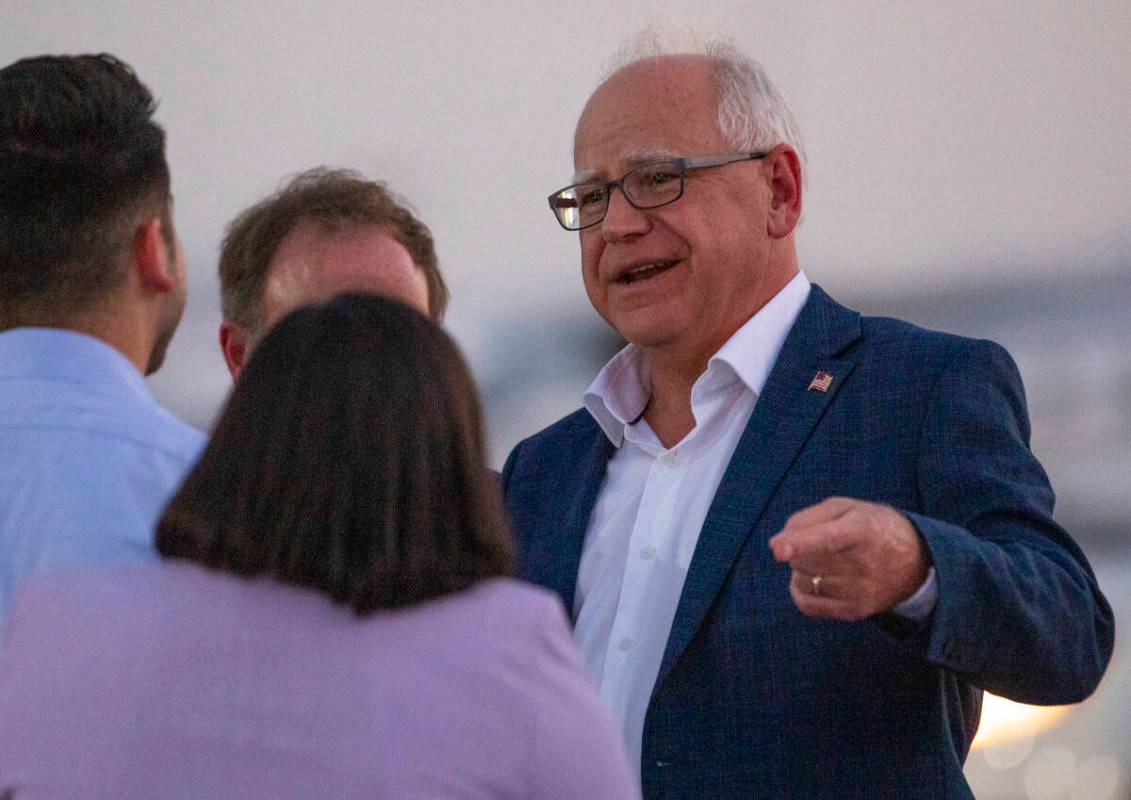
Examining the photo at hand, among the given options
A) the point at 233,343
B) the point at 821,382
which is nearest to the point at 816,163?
the point at 821,382

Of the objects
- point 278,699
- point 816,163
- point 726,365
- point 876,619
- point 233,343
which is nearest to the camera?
point 278,699

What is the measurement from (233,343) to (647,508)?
0.67 metres

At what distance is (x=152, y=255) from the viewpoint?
1.29m

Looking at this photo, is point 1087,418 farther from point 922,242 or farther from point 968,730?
point 968,730

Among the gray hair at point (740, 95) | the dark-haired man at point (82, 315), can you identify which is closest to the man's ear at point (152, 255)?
the dark-haired man at point (82, 315)

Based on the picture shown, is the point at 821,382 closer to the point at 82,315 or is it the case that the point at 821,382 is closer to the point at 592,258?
the point at 592,258

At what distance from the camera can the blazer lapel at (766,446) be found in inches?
64.4

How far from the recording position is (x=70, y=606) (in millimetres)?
988

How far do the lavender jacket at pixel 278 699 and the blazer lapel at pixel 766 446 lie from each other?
0.64 metres

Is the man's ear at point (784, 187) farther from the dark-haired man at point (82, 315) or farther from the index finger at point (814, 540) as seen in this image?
the dark-haired man at point (82, 315)

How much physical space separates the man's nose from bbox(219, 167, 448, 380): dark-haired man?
0.97 feet

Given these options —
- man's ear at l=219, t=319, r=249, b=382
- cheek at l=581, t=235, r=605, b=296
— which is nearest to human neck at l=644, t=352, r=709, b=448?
cheek at l=581, t=235, r=605, b=296

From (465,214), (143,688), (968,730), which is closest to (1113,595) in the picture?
(968,730)

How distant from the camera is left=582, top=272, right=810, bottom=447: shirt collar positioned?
186 centimetres
